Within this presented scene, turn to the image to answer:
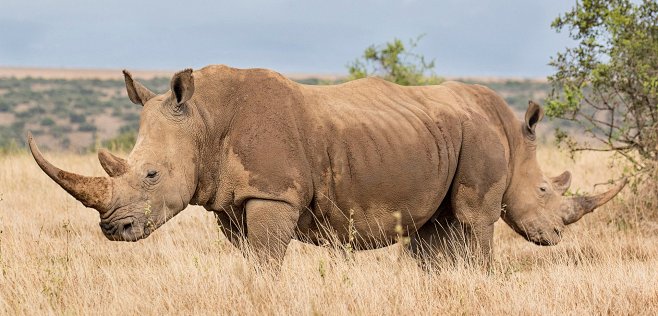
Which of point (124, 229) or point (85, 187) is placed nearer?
point (85, 187)

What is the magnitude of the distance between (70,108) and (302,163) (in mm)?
52556

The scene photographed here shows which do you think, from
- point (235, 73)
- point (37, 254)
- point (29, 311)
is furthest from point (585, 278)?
point (37, 254)

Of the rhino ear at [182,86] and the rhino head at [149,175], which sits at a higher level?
the rhino ear at [182,86]

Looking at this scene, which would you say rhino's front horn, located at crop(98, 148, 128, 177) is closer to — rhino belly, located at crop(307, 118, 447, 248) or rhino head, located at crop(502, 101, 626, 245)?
rhino belly, located at crop(307, 118, 447, 248)

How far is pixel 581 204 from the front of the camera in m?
8.58

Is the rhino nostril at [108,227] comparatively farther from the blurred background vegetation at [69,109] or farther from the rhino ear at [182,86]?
the blurred background vegetation at [69,109]

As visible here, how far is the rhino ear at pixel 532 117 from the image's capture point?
803cm

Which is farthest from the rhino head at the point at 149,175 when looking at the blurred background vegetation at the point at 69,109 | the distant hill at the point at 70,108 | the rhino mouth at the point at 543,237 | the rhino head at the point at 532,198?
the blurred background vegetation at the point at 69,109

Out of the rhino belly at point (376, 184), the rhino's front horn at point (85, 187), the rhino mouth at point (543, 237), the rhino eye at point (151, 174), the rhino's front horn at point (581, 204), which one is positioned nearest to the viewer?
the rhino's front horn at point (85, 187)

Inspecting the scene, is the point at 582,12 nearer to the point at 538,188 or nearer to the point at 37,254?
the point at 538,188

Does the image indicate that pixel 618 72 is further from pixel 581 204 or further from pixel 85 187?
pixel 85 187

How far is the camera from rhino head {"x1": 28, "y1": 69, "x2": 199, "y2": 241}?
19.6 ft

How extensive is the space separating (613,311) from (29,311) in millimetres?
3679

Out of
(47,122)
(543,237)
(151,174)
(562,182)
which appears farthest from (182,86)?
(47,122)
